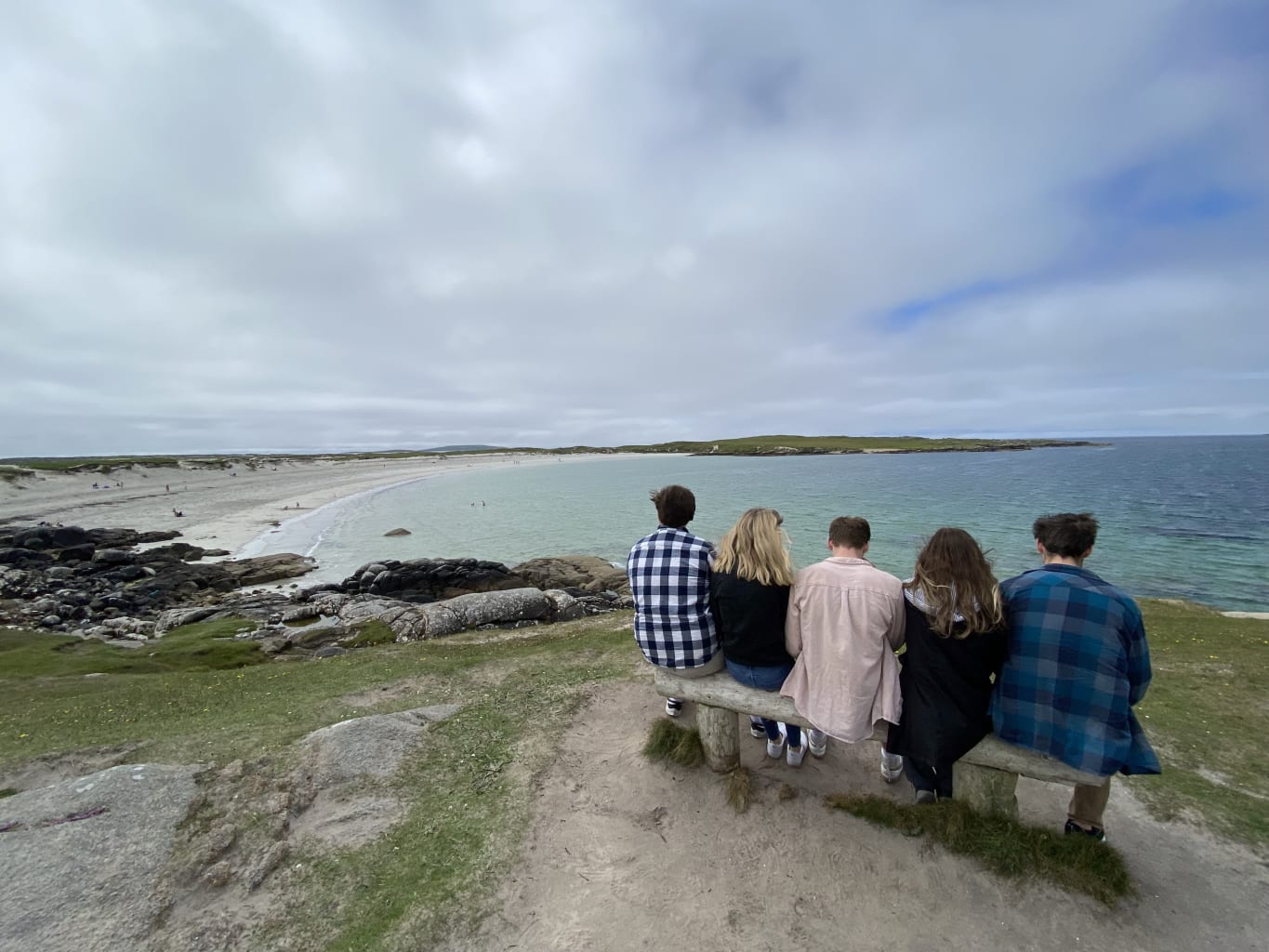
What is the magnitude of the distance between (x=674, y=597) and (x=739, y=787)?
2.15 meters

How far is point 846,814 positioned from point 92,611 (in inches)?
1115

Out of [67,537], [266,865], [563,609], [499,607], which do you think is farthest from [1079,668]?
[67,537]

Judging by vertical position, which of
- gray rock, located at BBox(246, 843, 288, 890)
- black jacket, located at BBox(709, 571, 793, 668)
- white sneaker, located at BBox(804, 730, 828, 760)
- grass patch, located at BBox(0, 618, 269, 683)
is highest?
black jacket, located at BBox(709, 571, 793, 668)

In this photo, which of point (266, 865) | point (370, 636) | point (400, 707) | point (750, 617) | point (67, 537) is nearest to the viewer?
point (266, 865)

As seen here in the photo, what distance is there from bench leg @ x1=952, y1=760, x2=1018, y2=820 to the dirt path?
0.49 m

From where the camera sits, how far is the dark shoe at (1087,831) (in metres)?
4.39

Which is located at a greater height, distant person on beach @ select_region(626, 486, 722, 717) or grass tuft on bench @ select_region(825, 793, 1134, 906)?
distant person on beach @ select_region(626, 486, 722, 717)

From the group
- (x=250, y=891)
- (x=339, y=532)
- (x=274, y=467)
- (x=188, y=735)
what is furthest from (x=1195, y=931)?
(x=274, y=467)

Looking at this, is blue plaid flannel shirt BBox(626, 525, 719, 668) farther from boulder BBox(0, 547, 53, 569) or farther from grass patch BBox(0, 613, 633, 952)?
boulder BBox(0, 547, 53, 569)

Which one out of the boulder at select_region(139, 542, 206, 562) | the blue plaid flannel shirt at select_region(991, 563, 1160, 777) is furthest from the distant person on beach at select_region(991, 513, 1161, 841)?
the boulder at select_region(139, 542, 206, 562)

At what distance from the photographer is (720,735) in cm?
565

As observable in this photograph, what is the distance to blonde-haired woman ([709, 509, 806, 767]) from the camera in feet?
15.8

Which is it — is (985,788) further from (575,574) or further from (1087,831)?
(575,574)

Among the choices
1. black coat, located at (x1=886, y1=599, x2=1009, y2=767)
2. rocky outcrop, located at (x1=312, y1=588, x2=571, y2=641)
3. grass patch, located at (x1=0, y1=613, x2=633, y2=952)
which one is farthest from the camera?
rocky outcrop, located at (x1=312, y1=588, x2=571, y2=641)
